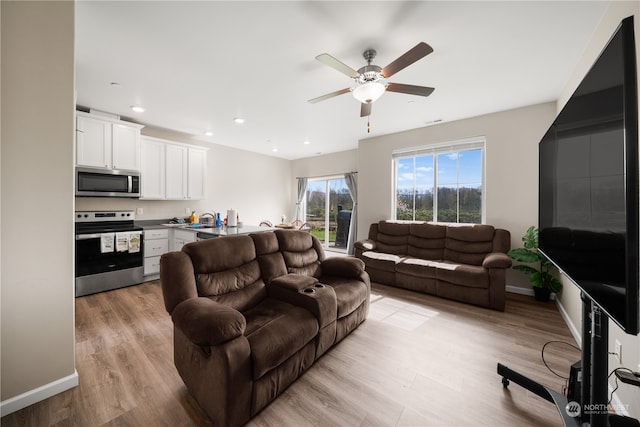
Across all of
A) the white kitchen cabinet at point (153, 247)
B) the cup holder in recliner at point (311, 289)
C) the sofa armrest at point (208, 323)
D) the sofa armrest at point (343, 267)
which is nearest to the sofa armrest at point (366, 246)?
the sofa armrest at point (343, 267)

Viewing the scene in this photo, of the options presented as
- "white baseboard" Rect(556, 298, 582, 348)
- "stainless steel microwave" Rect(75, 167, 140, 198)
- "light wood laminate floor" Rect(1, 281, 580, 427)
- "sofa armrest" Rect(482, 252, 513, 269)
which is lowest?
"light wood laminate floor" Rect(1, 281, 580, 427)

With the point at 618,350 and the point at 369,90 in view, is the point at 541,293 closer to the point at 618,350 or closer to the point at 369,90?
the point at 618,350

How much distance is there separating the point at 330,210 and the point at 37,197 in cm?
558

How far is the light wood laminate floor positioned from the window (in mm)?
1870

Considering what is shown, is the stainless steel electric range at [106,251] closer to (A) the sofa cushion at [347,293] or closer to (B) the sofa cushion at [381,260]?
(A) the sofa cushion at [347,293]

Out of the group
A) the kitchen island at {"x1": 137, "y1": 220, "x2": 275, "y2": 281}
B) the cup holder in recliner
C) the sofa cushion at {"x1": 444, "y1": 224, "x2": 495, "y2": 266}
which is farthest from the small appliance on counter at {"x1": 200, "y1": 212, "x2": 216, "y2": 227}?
the sofa cushion at {"x1": 444, "y1": 224, "x2": 495, "y2": 266}

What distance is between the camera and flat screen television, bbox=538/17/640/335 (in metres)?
0.76

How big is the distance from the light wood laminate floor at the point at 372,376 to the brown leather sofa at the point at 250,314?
0.53 ft

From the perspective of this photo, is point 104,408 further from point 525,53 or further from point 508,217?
point 508,217

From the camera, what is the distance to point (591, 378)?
1.12 m

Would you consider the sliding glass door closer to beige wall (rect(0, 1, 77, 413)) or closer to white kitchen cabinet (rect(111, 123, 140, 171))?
white kitchen cabinet (rect(111, 123, 140, 171))

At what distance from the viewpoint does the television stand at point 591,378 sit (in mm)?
1061

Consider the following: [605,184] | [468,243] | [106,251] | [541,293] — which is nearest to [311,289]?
[605,184]

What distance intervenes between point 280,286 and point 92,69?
308 cm
